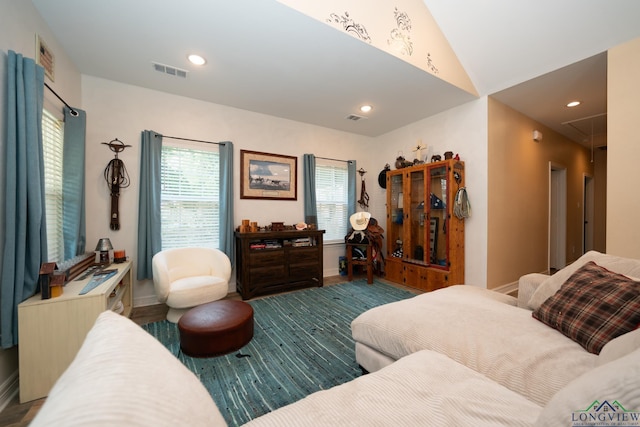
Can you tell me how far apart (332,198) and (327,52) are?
99.3 inches

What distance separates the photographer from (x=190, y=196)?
3.27 m

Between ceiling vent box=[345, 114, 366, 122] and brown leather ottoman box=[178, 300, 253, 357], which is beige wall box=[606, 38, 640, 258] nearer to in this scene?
ceiling vent box=[345, 114, 366, 122]

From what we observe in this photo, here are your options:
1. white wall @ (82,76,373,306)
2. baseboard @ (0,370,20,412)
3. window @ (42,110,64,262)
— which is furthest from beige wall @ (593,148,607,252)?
window @ (42,110,64,262)

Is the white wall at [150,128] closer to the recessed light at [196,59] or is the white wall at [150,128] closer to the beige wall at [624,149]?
the recessed light at [196,59]

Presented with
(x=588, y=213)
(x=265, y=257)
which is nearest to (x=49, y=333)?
(x=265, y=257)

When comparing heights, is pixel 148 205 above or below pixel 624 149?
below

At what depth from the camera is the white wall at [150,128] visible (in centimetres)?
278

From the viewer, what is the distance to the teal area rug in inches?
60.9

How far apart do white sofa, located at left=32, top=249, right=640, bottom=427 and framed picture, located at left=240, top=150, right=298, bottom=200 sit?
2643 mm

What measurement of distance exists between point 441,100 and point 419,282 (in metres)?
2.58

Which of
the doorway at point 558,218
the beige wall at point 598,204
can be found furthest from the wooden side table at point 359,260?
the beige wall at point 598,204

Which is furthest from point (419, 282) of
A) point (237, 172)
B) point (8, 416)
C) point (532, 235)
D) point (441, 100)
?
point (8, 416)

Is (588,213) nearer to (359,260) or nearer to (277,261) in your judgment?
(359,260)

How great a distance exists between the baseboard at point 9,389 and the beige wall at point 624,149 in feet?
15.3
